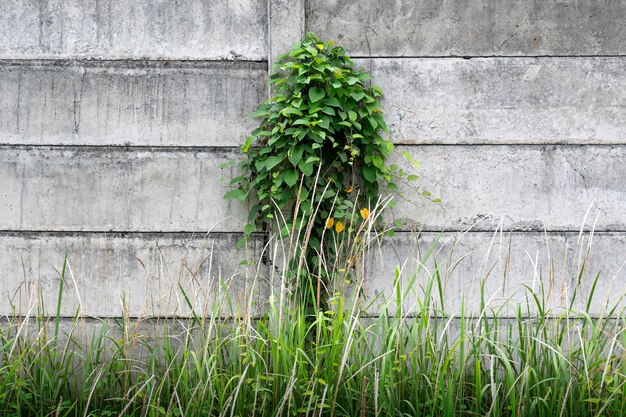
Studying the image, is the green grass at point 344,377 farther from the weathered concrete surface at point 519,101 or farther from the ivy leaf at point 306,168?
the weathered concrete surface at point 519,101

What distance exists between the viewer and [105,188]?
2943 mm

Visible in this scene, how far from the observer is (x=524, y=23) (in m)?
2.96

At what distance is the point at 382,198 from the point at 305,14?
2.72ft

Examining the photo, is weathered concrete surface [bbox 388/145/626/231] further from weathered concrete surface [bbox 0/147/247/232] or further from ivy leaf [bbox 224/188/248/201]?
weathered concrete surface [bbox 0/147/247/232]

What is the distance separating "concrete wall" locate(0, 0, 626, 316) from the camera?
116 inches

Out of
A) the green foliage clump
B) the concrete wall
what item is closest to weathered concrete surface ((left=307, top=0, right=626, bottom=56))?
the concrete wall

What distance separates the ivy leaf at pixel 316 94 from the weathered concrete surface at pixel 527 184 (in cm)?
41

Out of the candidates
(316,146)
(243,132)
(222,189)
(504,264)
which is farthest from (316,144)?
(504,264)

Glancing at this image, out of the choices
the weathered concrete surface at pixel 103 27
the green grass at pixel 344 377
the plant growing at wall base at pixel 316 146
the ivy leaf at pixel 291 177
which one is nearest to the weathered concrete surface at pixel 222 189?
the plant growing at wall base at pixel 316 146

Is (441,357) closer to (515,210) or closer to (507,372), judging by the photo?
(507,372)

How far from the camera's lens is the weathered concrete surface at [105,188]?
2.93 metres

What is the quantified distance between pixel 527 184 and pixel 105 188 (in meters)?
1.76

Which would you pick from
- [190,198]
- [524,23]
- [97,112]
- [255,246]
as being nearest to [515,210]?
[524,23]

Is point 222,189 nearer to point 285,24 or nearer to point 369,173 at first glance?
point 369,173
